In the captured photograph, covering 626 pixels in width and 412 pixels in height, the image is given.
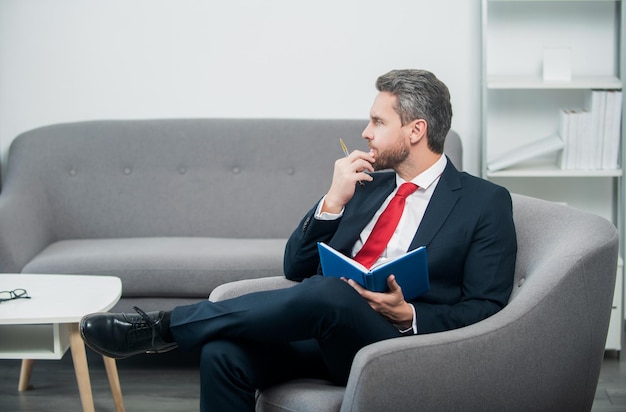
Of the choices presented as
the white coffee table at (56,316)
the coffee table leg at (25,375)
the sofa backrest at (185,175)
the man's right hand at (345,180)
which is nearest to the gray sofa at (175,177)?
the sofa backrest at (185,175)

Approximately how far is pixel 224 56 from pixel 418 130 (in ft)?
6.20

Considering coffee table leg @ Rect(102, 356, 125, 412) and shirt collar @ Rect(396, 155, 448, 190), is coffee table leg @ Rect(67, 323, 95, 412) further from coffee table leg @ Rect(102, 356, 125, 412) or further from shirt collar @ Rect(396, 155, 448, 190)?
shirt collar @ Rect(396, 155, 448, 190)

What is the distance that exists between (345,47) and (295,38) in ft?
0.80

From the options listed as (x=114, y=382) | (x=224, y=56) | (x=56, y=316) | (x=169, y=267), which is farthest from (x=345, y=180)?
(x=224, y=56)

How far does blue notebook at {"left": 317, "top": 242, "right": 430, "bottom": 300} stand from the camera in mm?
2055

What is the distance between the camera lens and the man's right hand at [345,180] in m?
2.43

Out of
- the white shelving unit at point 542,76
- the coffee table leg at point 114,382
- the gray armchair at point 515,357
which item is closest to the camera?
the gray armchair at point 515,357

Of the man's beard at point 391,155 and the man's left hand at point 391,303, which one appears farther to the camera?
the man's beard at point 391,155

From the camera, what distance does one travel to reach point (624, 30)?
3.79 metres

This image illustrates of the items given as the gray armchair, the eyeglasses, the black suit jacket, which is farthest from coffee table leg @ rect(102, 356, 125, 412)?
the gray armchair

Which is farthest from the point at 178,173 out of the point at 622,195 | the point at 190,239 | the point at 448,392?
the point at 448,392

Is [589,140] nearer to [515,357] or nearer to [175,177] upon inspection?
[175,177]

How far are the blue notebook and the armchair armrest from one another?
307 millimetres

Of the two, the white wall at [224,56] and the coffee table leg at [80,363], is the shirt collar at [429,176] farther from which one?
the white wall at [224,56]
